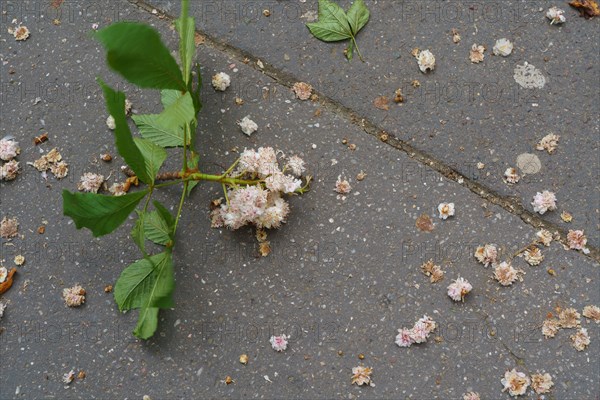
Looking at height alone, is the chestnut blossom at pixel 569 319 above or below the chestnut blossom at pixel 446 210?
below

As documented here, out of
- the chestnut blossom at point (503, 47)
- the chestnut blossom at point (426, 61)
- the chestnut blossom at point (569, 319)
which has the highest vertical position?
the chestnut blossom at point (503, 47)

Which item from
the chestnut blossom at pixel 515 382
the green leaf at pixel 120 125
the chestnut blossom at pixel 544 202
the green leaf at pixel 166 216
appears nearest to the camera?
the green leaf at pixel 120 125

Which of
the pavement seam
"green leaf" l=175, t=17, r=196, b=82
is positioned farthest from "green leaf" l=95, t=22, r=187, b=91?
the pavement seam

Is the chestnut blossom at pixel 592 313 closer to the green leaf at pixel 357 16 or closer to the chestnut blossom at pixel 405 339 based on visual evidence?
the chestnut blossom at pixel 405 339

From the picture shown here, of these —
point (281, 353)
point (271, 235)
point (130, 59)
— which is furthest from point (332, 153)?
point (130, 59)

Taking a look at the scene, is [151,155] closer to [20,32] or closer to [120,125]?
[120,125]

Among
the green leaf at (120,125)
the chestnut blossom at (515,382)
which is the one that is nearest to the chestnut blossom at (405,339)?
the chestnut blossom at (515,382)

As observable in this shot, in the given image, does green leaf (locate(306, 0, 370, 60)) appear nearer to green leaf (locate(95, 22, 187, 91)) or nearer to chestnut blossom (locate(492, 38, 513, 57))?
chestnut blossom (locate(492, 38, 513, 57))
